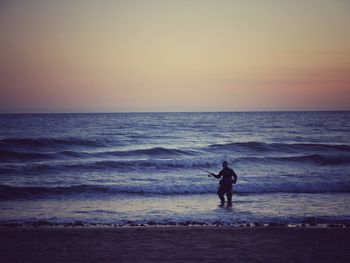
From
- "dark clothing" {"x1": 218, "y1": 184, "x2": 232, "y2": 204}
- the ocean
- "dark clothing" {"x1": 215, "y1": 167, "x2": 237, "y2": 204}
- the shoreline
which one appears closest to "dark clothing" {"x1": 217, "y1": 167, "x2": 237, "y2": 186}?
"dark clothing" {"x1": 215, "y1": 167, "x2": 237, "y2": 204}

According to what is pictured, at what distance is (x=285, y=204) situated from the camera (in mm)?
12109

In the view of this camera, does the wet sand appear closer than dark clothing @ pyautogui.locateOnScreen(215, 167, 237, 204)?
Yes

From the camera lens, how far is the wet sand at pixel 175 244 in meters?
6.36

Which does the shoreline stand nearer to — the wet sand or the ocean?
the ocean

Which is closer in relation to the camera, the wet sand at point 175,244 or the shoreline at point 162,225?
the wet sand at point 175,244

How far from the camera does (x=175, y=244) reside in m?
7.16

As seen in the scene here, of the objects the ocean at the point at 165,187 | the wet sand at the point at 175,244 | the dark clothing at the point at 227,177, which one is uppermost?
the dark clothing at the point at 227,177

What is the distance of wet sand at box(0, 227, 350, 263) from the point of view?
636 centimetres

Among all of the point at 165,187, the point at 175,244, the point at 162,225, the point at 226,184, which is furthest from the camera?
the point at 165,187

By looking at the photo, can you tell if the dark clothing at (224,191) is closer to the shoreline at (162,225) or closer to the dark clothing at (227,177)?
the dark clothing at (227,177)

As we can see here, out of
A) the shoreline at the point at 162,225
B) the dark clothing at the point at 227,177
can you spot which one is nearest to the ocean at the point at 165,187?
the shoreline at the point at 162,225

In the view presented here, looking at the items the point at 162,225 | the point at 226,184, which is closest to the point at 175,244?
the point at 162,225

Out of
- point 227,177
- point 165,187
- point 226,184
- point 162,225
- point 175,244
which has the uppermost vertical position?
point 227,177

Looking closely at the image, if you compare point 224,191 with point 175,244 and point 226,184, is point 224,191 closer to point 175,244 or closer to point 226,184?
point 226,184
